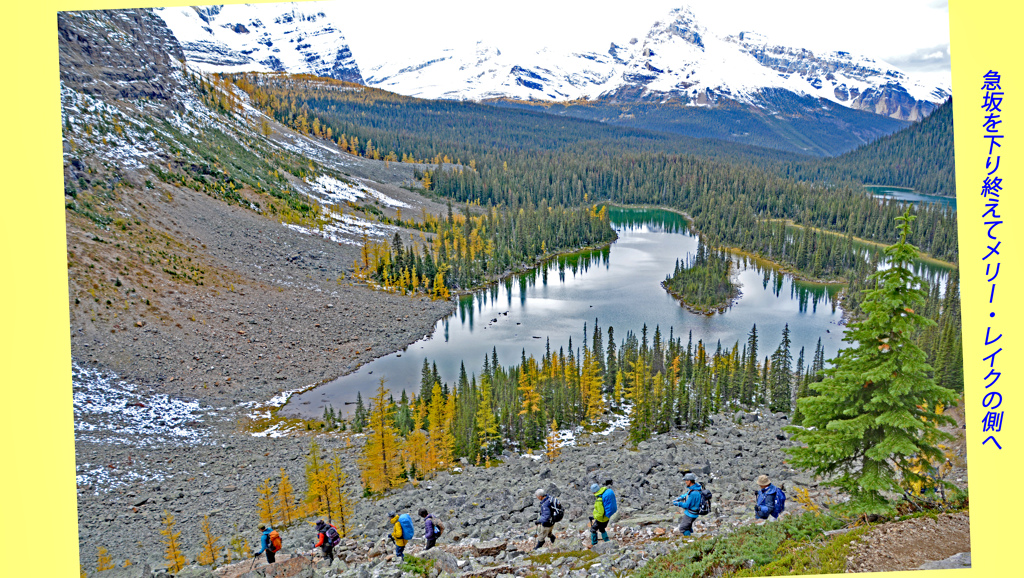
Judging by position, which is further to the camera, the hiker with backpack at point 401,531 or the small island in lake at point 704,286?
the small island in lake at point 704,286

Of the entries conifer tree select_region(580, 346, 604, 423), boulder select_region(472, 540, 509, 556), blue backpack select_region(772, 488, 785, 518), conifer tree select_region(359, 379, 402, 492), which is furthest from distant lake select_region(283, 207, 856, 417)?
blue backpack select_region(772, 488, 785, 518)

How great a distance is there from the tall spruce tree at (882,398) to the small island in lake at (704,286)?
198ft

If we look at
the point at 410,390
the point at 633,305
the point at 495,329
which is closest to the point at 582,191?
A: the point at 633,305

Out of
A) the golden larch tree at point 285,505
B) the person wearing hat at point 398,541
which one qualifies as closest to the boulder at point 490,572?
the person wearing hat at point 398,541

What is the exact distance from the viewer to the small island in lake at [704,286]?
73.1 meters

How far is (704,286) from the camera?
76312 mm

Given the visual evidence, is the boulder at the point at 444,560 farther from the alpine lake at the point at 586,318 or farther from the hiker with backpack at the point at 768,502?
the alpine lake at the point at 586,318

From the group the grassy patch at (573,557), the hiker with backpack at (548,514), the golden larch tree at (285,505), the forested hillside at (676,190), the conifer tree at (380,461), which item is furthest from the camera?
the forested hillside at (676,190)

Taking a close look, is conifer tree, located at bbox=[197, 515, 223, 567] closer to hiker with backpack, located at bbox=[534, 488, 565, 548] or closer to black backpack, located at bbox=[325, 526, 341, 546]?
black backpack, located at bbox=[325, 526, 341, 546]

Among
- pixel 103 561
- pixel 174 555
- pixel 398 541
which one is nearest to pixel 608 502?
pixel 398 541

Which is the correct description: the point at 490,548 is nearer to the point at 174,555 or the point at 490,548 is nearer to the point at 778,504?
the point at 778,504

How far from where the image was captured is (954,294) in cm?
6206

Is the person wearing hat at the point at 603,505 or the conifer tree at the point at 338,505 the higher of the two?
the person wearing hat at the point at 603,505

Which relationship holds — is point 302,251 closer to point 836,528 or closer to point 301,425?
point 301,425
